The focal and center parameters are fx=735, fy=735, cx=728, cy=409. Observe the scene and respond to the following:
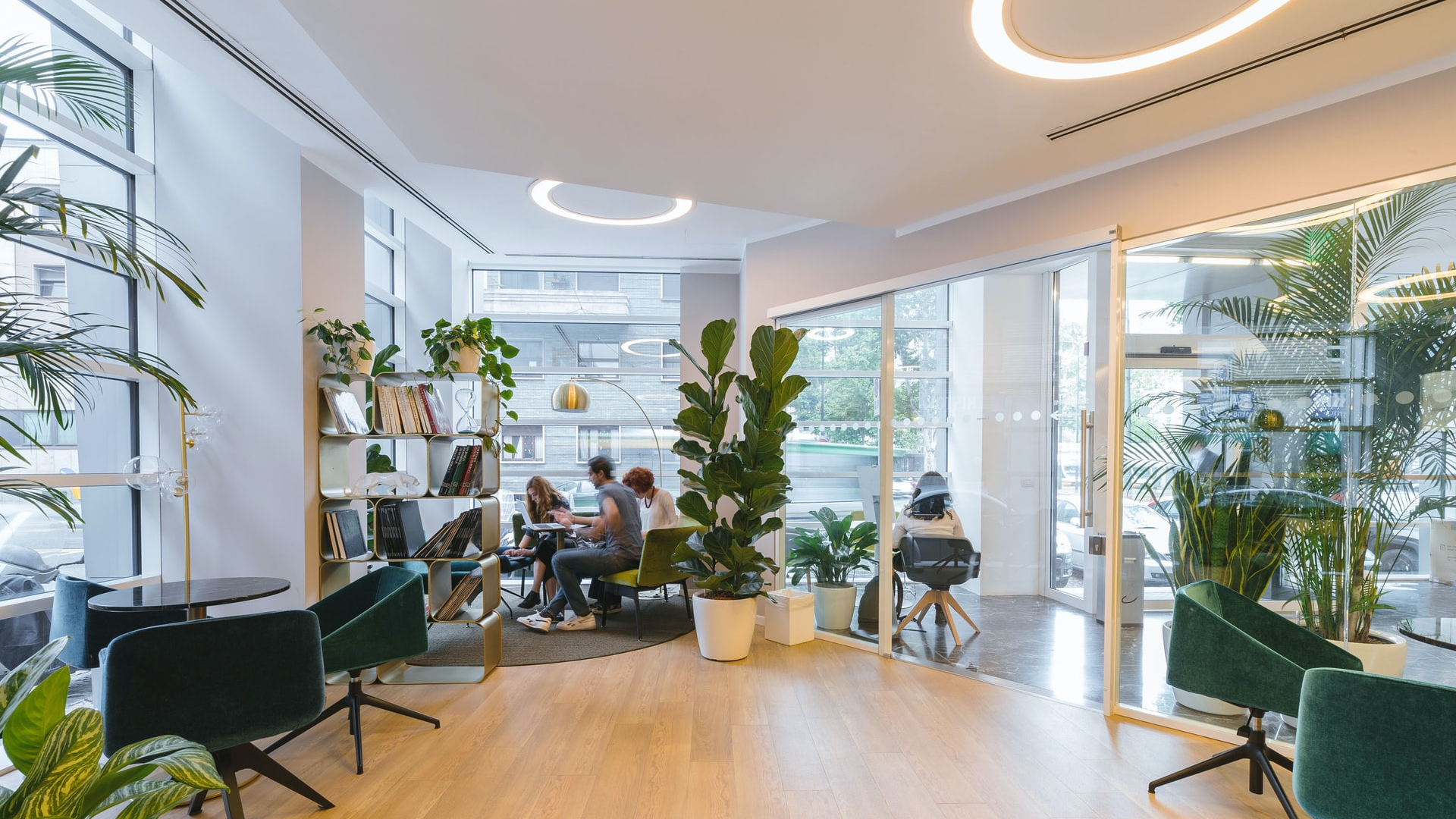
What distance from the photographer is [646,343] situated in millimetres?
7652

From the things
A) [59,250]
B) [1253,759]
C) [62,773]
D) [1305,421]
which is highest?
[59,250]

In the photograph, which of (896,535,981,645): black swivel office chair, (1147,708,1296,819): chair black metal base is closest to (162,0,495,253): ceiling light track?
(896,535,981,645): black swivel office chair

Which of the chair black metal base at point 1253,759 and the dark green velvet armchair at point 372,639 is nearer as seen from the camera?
the chair black metal base at point 1253,759

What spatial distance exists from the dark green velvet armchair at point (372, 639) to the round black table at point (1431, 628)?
13.1 ft

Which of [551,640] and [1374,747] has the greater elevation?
[1374,747]

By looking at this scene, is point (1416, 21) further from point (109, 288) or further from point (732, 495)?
point (109, 288)

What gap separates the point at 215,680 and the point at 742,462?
3031mm

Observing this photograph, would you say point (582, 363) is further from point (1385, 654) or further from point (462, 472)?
point (1385, 654)

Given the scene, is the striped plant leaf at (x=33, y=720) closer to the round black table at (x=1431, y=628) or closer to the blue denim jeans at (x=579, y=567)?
the blue denim jeans at (x=579, y=567)

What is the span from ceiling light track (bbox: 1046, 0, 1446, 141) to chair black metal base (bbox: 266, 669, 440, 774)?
3953 mm

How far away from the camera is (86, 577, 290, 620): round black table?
2869 millimetres

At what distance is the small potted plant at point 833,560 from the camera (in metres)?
4.97

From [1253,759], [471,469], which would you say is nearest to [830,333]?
[471,469]

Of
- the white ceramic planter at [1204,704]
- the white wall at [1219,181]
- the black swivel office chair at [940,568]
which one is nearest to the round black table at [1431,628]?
the white ceramic planter at [1204,704]
